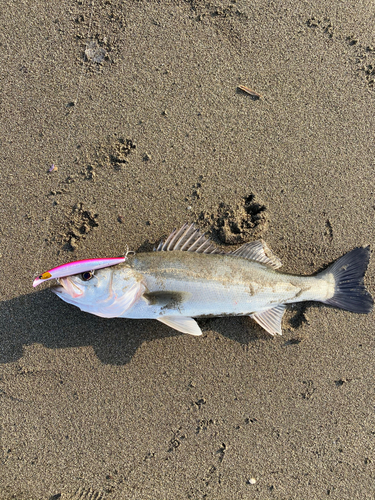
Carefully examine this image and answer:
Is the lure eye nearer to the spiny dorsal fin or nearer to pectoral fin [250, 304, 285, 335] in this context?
the spiny dorsal fin

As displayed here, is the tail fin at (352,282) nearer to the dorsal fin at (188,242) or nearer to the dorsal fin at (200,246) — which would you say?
the dorsal fin at (200,246)

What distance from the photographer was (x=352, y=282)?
3252 mm

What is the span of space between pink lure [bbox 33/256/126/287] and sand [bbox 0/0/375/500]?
50 cm

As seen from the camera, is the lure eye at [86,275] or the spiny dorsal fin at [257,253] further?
the spiny dorsal fin at [257,253]

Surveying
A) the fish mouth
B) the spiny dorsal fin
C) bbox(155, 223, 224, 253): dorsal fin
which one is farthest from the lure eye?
the spiny dorsal fin

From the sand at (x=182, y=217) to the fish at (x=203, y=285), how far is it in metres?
0.24

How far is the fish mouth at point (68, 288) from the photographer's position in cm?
279

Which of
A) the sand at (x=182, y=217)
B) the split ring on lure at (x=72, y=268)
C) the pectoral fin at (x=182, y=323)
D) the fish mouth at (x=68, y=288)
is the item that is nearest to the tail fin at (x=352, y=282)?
the sand at (x=182, y=217)

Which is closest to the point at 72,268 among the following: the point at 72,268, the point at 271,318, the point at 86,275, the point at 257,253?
the point at 72,268

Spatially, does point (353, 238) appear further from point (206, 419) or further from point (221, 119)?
point (206, 419)

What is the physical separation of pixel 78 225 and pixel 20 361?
1.72 m

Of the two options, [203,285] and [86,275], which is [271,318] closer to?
[203,285]

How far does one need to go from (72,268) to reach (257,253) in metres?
1.97

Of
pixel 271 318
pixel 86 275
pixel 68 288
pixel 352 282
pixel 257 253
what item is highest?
pixel 352 282
